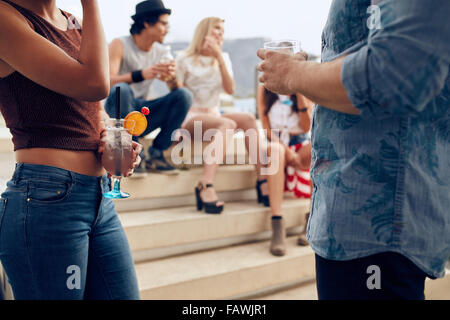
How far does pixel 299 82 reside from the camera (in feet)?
2.09

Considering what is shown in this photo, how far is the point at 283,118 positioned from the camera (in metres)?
2.88

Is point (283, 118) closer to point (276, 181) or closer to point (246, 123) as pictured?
point (246, 123)

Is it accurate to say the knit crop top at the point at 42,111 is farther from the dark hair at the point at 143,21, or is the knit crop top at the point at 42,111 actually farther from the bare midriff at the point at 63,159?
the dark hair at the point at 143,21

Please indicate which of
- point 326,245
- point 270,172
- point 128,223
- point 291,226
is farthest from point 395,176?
point 291,226

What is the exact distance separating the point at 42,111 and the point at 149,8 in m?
1.98

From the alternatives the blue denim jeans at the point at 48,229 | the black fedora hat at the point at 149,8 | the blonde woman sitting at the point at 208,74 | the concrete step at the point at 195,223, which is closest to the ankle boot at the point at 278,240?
the concrete step at the point at 195,223

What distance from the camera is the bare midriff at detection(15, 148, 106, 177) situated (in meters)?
0.86

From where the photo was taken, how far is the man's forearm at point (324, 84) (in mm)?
581

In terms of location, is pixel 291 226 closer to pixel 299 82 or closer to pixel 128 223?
pixel 128 223

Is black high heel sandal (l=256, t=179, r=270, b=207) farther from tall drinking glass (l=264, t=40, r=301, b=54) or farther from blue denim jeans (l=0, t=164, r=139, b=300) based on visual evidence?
tall drinking glass (l=264, t=40, r=301, b=54)

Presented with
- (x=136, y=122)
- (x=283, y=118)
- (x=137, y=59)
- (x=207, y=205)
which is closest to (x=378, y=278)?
(x=136, y=122)

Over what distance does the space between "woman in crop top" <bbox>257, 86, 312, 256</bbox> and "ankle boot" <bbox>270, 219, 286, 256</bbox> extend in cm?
4

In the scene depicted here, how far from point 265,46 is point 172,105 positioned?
188 cm

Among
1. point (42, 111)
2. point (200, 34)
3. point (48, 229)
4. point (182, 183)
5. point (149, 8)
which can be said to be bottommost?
point (182, 183)
